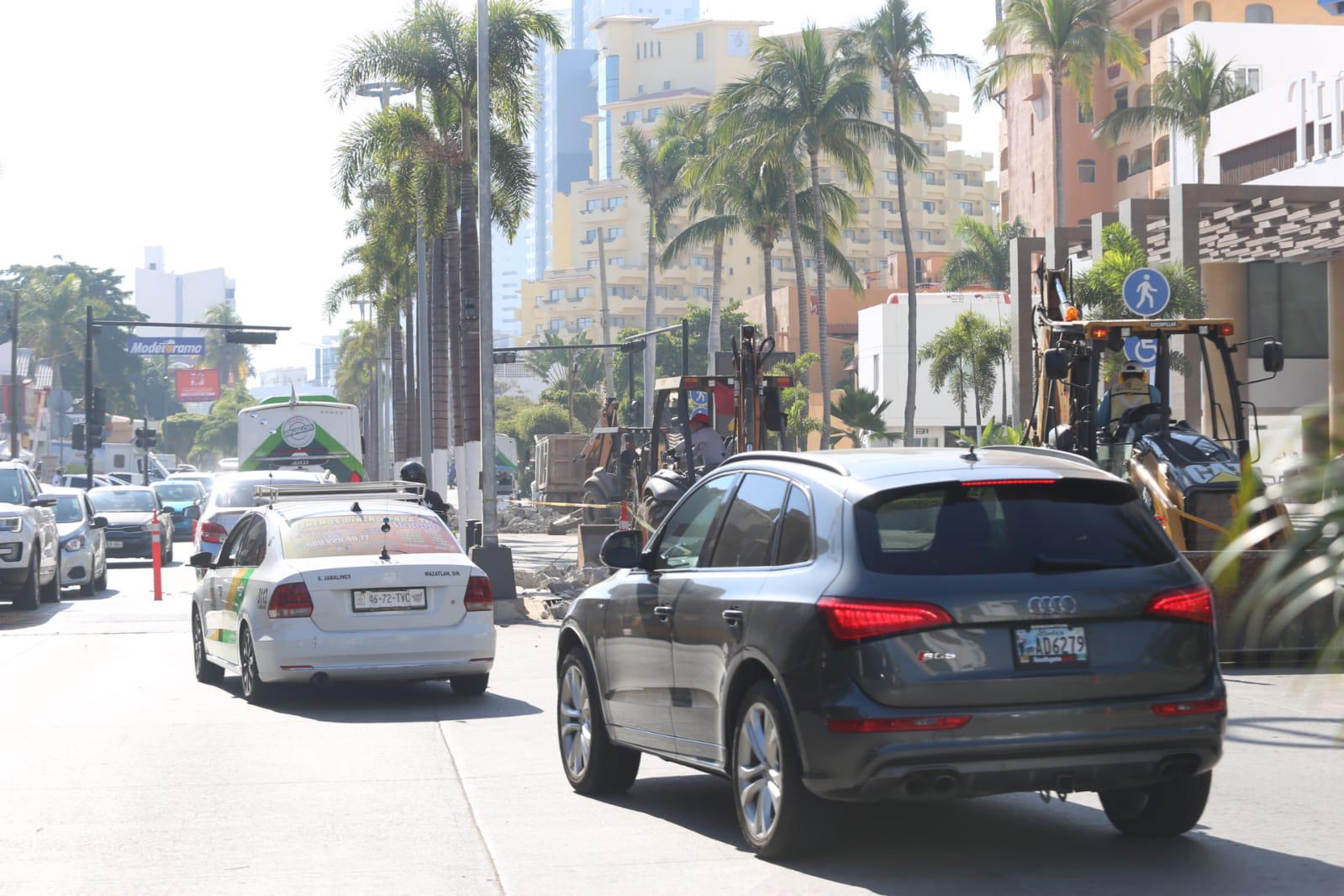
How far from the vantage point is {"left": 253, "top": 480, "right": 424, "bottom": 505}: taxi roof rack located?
48.0 ft

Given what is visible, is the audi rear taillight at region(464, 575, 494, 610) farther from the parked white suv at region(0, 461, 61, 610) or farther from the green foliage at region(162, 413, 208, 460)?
the green foliage at region(162, 413, 208, 460)

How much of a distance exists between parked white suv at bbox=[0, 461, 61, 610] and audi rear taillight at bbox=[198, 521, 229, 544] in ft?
6.45

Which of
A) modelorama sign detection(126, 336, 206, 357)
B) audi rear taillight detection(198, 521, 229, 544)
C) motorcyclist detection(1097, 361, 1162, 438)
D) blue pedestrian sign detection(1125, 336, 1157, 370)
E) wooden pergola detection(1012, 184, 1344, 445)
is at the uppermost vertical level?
modelorama sign detection(126, 336, 206, 357)

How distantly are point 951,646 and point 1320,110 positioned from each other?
41845mm

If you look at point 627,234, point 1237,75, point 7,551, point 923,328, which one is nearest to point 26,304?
point 627,234

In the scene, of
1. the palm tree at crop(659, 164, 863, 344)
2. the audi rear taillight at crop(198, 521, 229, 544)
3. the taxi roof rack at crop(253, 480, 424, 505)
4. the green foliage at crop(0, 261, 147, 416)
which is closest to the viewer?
the taxi roof rack at crop(253, 480, 424, 505)

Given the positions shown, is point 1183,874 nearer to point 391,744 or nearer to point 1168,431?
point 391,744

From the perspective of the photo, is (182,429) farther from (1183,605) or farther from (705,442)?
(1183,605)

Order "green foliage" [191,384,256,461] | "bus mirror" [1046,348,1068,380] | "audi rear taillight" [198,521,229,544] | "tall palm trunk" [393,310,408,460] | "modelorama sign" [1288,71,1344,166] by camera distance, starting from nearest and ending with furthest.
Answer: "bus mirror" [1046,348,1068,380] < "audi rear taillight" [198,521,229,544] < "modelorama sign" [1288,71,1344,166] < "tall palm trunk" [393,310,408,460] < "green foliage" [191,384,256,461]

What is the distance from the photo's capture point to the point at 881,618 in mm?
6195

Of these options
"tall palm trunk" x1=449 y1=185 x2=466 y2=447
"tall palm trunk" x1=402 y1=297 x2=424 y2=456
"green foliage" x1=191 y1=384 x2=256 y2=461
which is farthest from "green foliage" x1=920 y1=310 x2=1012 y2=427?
"green foliage" x1=191 y1=384 x2=256 y2=461

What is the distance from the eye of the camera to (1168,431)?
15.4 m

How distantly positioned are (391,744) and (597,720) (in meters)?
2.61

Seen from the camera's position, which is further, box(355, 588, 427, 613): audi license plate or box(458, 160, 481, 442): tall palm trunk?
box(458, 160, 481, 442): tall palm trunk
